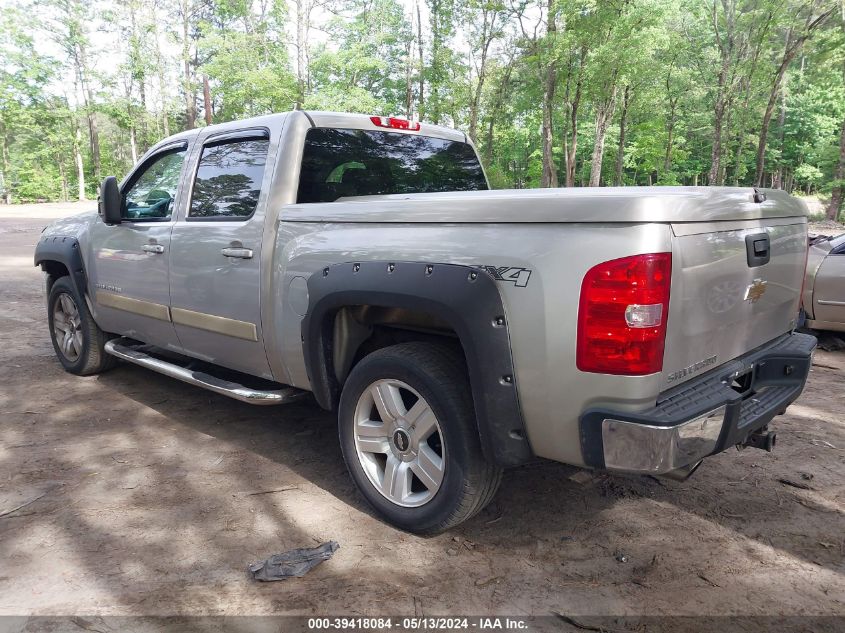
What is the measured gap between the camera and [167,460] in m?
3.56

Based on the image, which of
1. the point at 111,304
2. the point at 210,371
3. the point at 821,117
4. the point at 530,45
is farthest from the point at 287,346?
the point at 821,117

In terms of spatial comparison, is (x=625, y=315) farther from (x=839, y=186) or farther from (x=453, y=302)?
(x=839, y=186)

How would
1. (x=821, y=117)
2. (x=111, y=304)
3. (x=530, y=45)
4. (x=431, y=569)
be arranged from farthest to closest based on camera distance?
(x=821, y=117)
(x=530, y=45)
(x=111, y=304)
(x=431, y=569)

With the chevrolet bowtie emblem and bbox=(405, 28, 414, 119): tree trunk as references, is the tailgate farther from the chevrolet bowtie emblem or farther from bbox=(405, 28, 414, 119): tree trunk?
bbox=(405, 28, 414, 119): tree trunk

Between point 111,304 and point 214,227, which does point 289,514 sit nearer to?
point 214,227

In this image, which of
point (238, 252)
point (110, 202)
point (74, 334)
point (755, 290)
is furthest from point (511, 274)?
point (74, 334)

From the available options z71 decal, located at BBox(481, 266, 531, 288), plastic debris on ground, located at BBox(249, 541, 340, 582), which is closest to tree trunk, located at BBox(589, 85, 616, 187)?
z71 decal, located at BBox(481, 266, 531, 288)

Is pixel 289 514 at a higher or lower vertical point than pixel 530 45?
lower

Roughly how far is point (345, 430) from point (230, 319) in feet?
3.46

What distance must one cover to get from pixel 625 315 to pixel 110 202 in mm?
3717

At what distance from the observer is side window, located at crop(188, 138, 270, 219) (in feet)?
11.2

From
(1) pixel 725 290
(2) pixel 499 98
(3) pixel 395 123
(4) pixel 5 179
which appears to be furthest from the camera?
(4) pixel 5 179

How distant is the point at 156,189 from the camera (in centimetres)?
429

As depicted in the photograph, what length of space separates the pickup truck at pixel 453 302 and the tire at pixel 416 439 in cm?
→ 1
